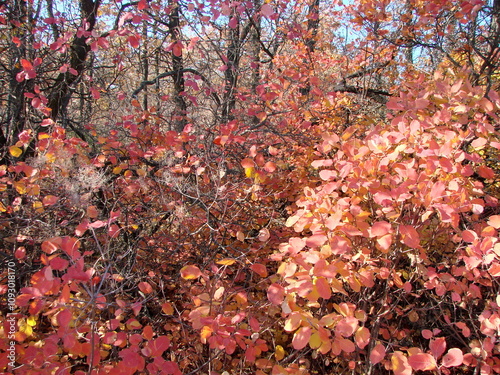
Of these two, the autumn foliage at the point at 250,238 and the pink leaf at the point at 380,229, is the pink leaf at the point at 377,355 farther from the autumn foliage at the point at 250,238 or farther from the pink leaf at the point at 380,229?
the pink leaf at the point at 380,229

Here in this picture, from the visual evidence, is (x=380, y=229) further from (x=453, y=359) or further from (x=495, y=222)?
(x=453, y=359)

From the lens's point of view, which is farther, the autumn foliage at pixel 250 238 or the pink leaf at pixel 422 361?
the autumn foliage at pixel 250 238

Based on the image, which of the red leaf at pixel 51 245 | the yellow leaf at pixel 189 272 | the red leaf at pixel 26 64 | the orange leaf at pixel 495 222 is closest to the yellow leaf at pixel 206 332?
the yellow leaf at pixel 189 272

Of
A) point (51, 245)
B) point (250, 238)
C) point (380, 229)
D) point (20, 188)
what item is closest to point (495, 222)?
point (380, 229)

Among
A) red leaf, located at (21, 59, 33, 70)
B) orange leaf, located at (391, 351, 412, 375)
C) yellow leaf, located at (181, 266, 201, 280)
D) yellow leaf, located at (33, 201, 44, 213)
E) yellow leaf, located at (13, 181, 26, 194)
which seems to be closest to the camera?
orange leaf, located at (391, 351, 412, 375)

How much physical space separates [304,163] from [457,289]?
2107 millimetres

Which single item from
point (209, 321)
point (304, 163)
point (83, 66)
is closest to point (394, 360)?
point (209, 321)

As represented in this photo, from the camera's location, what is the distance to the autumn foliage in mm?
1578

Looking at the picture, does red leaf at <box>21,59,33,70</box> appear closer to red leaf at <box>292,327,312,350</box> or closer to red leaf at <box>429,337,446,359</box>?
red leaf at <box>292,327,312,350</box>

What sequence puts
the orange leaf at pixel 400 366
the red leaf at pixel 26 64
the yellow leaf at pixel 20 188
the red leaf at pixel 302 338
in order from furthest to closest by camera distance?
the red leaf at pixel 26 64 → the yellow leaf at pixel 20 188 → the orange leaf at pixel 400 366 → the red leaf at pixel 302 338

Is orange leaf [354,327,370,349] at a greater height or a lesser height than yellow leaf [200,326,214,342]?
greater

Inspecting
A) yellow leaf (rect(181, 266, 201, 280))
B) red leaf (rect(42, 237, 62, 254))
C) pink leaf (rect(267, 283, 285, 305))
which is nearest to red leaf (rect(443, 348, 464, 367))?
pink leaf (rect(267, 283, 285, 305))

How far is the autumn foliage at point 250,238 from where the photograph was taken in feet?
5.18

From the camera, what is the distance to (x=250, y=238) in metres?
2.18
